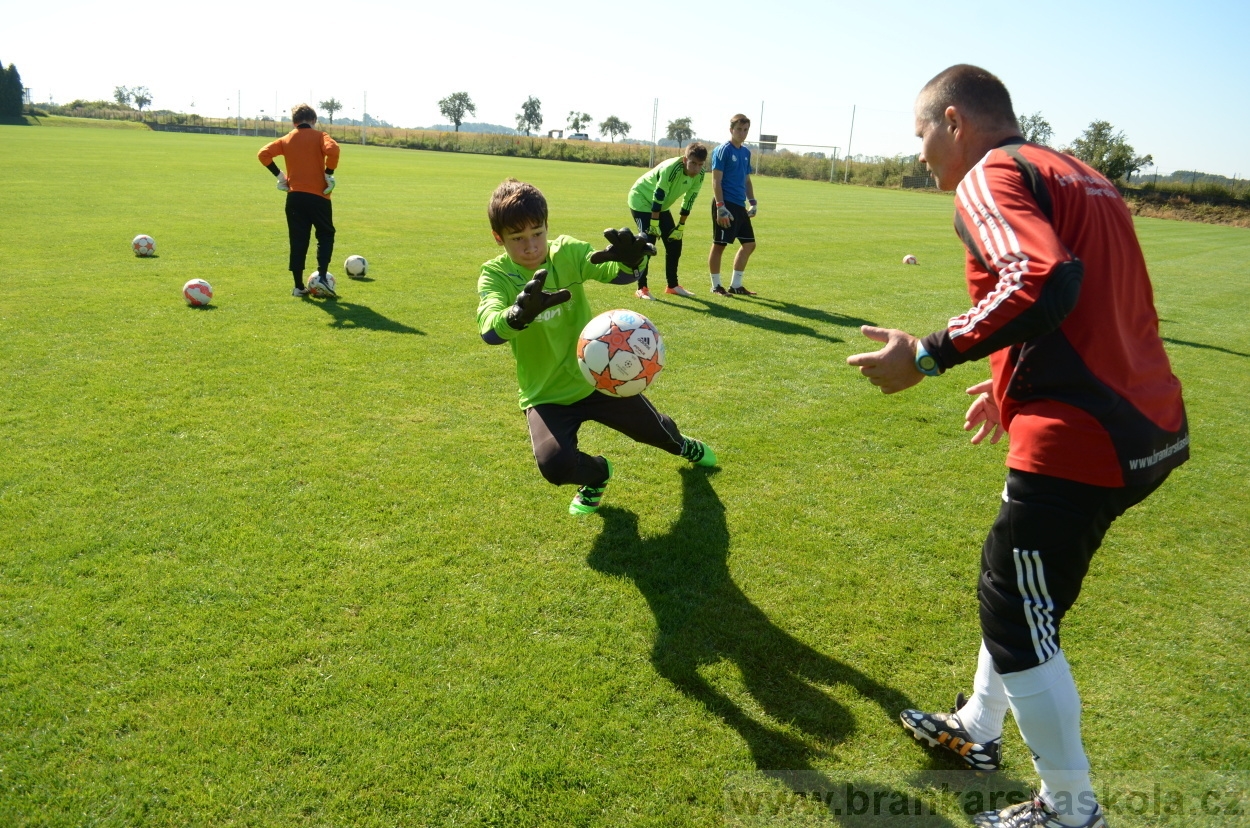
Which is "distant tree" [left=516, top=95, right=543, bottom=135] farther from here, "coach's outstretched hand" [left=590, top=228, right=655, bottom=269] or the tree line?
"coach's outstretched hand" [left=590, top=228, right=655, bottom=269]

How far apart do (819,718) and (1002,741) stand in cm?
73

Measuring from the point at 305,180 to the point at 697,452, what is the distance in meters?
7.03

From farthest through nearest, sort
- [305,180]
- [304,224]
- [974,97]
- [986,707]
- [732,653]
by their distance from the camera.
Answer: [304,224] → [305,180] → [732,653] → [986,707] → [974,97]

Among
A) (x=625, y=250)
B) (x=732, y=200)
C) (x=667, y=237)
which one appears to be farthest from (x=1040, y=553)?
(x=732, y=200)

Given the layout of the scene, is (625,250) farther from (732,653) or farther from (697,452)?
(732,653)

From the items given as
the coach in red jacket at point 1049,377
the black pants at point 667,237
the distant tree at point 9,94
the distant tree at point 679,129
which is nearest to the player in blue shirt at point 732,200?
the black pants at point 667,237

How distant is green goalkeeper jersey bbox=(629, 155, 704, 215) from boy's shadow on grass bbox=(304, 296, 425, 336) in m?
3.93

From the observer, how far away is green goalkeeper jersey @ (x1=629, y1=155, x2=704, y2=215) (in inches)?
421

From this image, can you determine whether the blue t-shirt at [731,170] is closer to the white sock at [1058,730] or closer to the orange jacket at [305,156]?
the orange jacket at [305,156]

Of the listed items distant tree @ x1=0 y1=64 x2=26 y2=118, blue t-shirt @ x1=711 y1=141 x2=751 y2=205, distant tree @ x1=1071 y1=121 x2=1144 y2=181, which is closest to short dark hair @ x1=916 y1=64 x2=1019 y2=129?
blue t-shirt @ x1=711 y1=141 x2=751 y2=205

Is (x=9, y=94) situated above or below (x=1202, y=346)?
above

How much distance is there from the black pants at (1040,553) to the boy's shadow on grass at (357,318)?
23.2 ft

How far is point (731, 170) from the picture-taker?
11.3 metres

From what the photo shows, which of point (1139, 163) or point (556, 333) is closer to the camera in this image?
point (556, 333)
